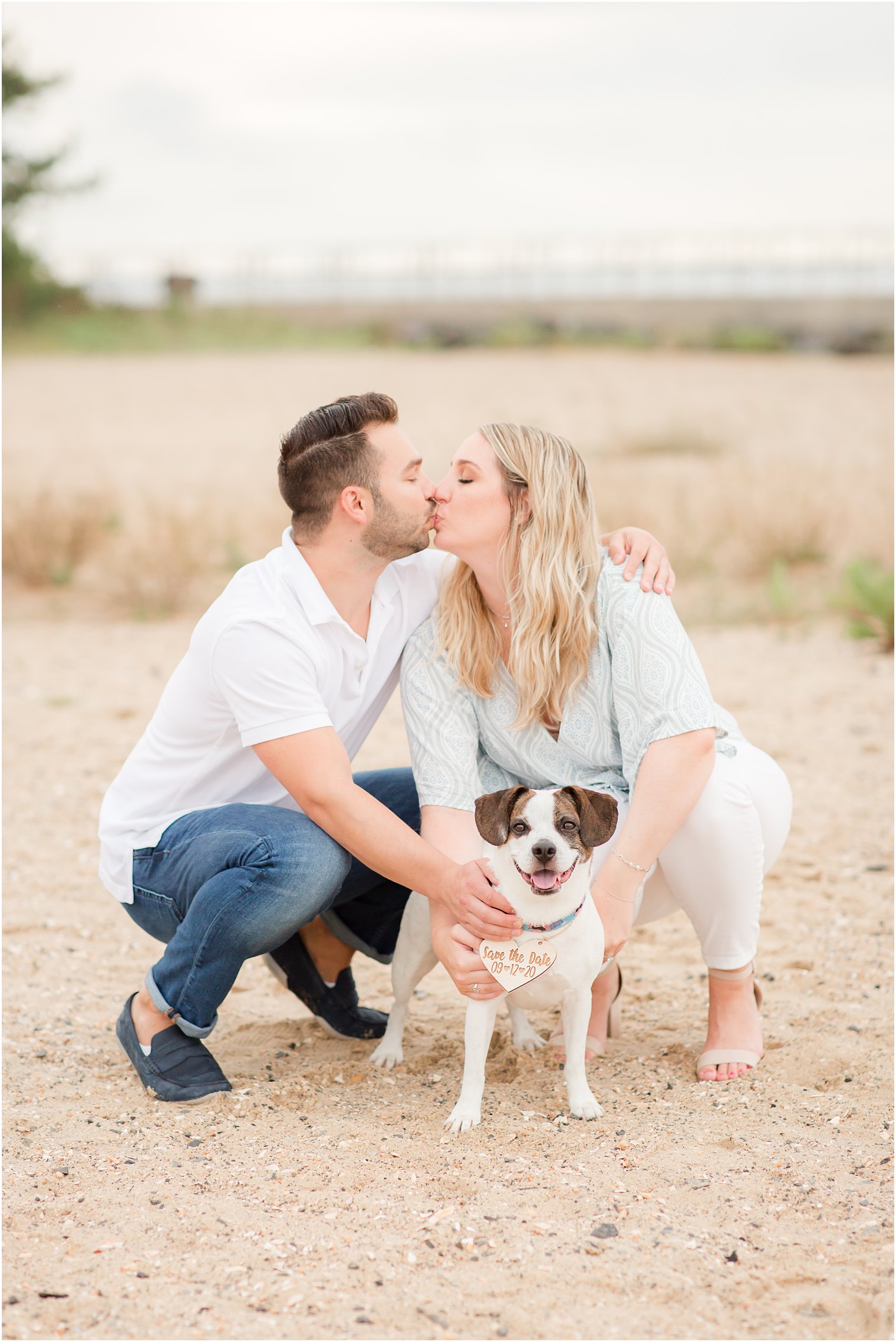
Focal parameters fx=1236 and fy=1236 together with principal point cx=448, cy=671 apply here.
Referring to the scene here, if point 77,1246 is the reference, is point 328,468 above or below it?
above

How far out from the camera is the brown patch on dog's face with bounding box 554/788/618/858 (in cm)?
277

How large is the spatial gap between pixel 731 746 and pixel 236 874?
4.43ft

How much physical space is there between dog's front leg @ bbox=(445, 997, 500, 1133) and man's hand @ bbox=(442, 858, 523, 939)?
4.5 inches

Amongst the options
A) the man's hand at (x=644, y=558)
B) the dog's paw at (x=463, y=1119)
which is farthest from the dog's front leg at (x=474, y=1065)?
the man's hand at (x=644, y=558)

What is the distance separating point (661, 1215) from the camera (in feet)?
8.27

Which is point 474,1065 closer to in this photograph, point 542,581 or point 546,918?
point 546,918

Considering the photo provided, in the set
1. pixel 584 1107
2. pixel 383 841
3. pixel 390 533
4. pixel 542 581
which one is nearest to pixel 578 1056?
pixel 584 1107

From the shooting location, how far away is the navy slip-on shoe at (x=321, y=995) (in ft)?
11.8

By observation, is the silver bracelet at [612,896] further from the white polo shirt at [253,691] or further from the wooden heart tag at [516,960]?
the white polo shirt at [253,691]

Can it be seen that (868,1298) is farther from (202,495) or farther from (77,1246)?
(202,495)

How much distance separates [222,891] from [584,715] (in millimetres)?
1025

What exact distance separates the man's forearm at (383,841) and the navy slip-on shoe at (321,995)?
0.70 m

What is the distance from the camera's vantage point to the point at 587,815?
2.80 metres

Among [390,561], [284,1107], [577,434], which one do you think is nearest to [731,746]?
[390,561]
